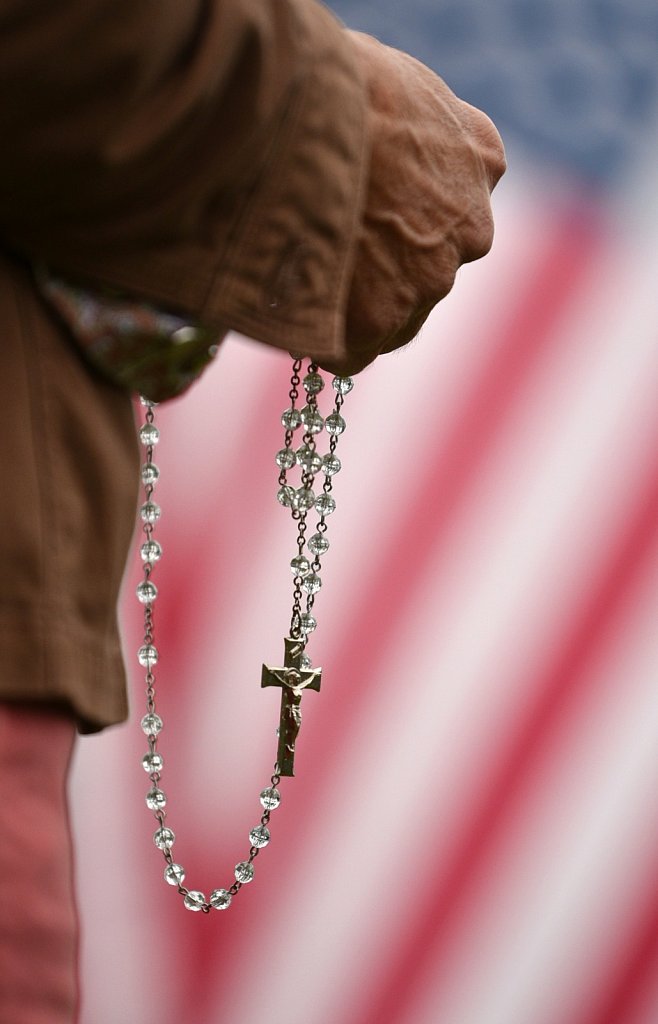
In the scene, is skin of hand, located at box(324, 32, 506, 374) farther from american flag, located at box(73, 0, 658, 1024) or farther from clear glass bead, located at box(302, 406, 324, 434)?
american flag, located at box(73, 0, 658, 1024)

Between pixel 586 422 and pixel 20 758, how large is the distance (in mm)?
1073

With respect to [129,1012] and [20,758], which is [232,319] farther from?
[129,1012]

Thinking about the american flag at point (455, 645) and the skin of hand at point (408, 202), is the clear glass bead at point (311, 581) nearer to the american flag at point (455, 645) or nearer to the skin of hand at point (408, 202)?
the skin of hand at point (408, 202)

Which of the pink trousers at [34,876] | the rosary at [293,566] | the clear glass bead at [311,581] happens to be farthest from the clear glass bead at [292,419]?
the pink trousers at [34,876]

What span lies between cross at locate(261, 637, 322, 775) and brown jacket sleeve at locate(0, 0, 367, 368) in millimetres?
277

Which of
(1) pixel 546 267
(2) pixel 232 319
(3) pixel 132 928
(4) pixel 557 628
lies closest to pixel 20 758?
(2) pixel 232 319

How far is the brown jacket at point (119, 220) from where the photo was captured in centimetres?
43

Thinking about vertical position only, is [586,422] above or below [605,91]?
below

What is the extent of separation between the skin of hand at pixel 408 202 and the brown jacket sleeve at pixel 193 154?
3cm

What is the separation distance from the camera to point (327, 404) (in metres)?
1.35

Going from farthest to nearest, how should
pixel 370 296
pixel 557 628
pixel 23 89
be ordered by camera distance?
pixel 557 628 → pixel 370 296 → pixel 23 89

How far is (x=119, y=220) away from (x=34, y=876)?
9.7 inches

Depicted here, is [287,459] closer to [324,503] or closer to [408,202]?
[324,503]

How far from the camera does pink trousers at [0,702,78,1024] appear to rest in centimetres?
45
